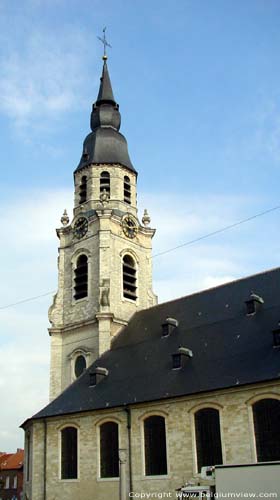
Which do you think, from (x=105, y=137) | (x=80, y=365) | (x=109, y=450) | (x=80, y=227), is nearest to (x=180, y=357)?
(x=109, y=450)

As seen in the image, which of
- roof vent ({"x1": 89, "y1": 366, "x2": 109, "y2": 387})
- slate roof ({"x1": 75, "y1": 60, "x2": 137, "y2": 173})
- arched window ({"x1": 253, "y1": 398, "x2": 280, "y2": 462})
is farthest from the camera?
slate roof ({"x1": 75, "y1": 60, "x2": 137, "y2": 173})

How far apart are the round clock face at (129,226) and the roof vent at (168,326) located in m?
8.12

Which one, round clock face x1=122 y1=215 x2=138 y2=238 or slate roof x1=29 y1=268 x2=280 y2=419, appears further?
round clock face x1=122 y1=215 x2=138 y2=238

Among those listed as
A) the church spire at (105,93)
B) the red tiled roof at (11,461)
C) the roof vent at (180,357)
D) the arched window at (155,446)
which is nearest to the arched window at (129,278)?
the roof vent at (180,357)

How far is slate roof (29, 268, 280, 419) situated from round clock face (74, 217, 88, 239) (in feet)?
22.2

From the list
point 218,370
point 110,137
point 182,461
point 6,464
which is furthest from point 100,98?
point 6,464

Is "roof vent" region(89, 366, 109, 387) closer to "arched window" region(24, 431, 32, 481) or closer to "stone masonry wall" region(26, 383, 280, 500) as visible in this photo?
"stone masonry wall" region(26, 383, 280, 500)

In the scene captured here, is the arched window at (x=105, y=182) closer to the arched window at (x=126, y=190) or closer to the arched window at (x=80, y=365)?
the arched window at (x=126, y=190)

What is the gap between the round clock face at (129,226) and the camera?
3384 cm

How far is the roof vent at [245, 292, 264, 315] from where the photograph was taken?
24219 mm

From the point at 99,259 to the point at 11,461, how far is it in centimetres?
3844

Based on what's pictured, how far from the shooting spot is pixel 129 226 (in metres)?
34.2

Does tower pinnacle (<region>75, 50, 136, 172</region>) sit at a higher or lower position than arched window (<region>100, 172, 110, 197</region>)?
higher

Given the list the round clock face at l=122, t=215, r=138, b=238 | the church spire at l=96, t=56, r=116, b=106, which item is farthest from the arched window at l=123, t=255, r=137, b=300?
the church spire at l=96, t=56, r=116, b=106
